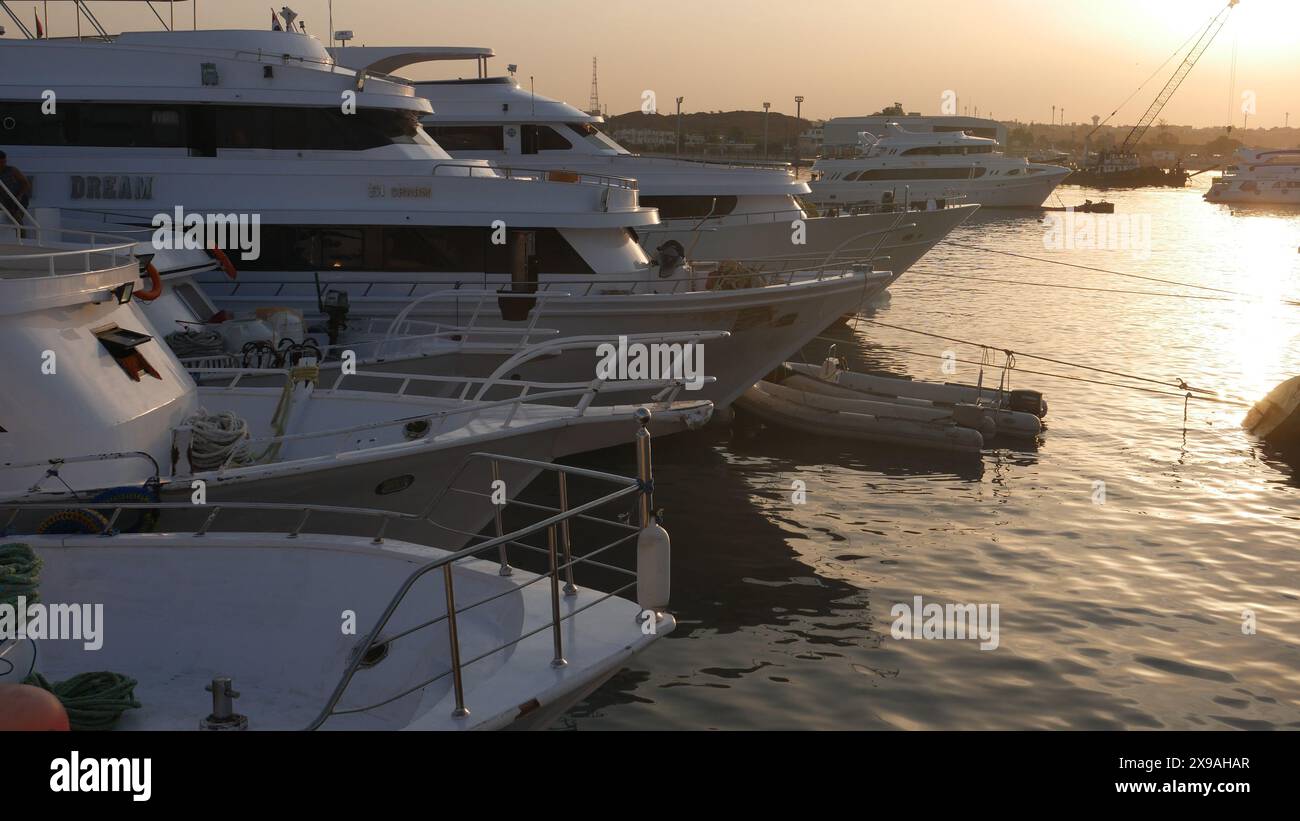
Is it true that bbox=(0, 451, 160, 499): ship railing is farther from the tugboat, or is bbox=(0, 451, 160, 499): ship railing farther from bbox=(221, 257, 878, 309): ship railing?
the tugboat

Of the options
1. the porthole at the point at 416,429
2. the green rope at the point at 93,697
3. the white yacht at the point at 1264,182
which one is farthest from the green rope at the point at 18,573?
the white yacht at the point at 1264,182

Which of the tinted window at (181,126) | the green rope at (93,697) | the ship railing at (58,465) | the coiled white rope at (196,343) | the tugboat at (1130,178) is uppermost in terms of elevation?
the tugboat at (1130,178)

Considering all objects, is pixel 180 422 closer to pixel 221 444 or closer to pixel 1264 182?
pixel 221 444

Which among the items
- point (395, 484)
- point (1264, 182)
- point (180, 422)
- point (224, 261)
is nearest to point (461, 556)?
point (395, 484)

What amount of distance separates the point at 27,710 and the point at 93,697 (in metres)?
1.44

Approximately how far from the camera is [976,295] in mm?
38000

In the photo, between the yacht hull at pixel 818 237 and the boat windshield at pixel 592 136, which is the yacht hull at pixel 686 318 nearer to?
the yacht hull at pixel 818 237

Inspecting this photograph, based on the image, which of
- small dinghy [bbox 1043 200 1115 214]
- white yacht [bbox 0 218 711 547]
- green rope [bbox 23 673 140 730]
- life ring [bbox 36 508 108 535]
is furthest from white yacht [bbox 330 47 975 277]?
small dinghy [bbox 1043 200 1115 214]

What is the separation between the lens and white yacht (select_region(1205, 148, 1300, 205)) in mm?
98188

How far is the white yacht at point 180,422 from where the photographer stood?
9.09m

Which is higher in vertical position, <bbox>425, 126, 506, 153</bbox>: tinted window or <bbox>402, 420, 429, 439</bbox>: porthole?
<bbox>425, 126, 506, 153</bbox>: tinted window

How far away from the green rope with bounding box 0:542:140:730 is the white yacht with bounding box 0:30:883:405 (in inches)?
383

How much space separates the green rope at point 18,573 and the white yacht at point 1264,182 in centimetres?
10550
